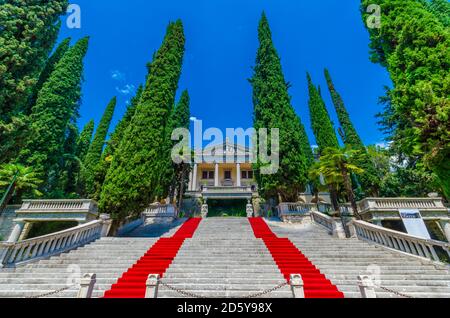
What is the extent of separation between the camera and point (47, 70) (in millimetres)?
21766

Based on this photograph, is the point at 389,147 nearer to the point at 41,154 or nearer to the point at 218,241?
the point at 218,241

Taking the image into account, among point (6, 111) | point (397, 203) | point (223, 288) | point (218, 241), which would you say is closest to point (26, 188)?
point (6, 111)

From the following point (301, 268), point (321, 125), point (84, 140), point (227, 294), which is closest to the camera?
point (227, 294)

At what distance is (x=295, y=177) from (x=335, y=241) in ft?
22.5

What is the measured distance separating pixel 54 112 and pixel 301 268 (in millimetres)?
21562

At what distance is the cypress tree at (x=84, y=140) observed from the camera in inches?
1049

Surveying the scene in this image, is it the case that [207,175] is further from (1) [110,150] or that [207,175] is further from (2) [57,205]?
(2) [57,205]

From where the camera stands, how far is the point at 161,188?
19688 mm

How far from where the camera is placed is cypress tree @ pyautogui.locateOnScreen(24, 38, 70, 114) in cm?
1921

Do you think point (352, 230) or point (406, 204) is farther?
point (406, 204)

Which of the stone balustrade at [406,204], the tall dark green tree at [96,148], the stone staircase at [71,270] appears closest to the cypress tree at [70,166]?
the tall dark green tree at [96,148]

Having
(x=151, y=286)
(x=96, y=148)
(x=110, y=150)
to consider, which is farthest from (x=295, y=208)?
(x=96, y=148)

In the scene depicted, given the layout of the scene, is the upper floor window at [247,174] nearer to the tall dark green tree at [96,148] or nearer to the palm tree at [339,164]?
the tall dark green tree at [96,148]

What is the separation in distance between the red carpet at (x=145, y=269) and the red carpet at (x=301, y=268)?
401cm
